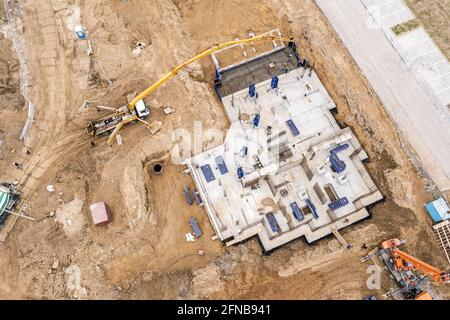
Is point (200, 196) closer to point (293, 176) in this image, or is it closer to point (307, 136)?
point (293, 176)

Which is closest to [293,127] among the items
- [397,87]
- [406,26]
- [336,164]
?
[336,164]

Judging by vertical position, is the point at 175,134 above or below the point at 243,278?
above

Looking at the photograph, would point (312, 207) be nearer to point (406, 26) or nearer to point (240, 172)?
point (240, 172)

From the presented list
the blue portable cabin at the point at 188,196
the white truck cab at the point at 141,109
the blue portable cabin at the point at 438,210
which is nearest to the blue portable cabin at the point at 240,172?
the blue portable cabin at the point at 188,196

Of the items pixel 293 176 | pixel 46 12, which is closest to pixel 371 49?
pixel 293 176

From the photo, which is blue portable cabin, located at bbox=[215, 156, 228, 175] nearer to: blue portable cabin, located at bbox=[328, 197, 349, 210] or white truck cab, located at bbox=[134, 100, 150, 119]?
white truck cab, located at bbox=[134, 100, 150, 119]

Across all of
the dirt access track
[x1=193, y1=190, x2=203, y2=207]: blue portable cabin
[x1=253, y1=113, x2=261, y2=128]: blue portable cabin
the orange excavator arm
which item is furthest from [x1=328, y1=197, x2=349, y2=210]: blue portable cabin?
[x1=193, y1=190, x2=203, y2=207]: blue portable cabin

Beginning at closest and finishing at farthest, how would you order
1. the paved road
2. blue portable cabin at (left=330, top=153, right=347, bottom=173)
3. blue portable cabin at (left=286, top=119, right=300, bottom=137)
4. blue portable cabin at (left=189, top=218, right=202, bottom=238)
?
Result: blue portable cabin at (left=189, top=218, right=202, bottom=238) < the paved road < blue portable cabin at (left=330, top=153, right=347, bottom=173) < blue portable cabin at (left=286, top=119, right=300, bottom=137)
